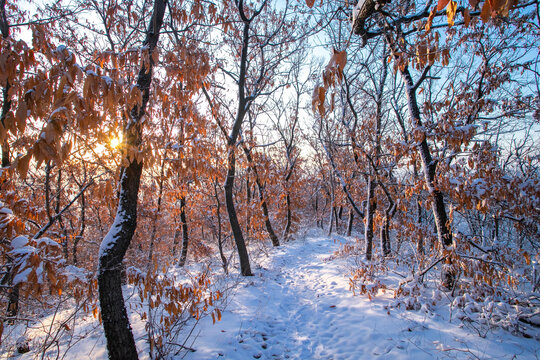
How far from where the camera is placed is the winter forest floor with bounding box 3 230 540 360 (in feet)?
9.97

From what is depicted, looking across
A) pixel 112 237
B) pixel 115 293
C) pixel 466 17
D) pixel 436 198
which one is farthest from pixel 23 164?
pixel 436 198

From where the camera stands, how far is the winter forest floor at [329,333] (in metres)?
3.04

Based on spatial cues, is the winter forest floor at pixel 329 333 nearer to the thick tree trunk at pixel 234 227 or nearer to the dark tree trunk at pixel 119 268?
the dark tree trunk at pixel 119 268

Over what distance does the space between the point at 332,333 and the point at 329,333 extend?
0.05m

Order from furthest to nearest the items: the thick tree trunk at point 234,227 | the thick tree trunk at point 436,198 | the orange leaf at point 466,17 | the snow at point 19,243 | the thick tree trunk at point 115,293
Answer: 1. the thick tree trunk at point 234,227
2. the thick tree trunk at point 436,198
3. the thick tree trunk at point 115,293
4. the snow at point 19,243
5. the orange leaf at point 466,17

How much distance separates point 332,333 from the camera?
12.8 feet

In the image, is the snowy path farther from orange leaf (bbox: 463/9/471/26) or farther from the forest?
orange leaf (bbox: 463/9/471/26)

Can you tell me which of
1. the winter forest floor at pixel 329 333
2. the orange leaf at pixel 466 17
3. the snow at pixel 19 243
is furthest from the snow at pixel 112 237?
the orange leaf at pixel 466 17

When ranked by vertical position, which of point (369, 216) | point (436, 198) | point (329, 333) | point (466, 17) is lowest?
point (329, 333)

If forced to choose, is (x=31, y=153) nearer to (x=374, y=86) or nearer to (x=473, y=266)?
(x=473, y=266)

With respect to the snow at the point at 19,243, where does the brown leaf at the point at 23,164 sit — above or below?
above

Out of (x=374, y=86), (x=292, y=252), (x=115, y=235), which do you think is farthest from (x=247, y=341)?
(x=374, y=86)

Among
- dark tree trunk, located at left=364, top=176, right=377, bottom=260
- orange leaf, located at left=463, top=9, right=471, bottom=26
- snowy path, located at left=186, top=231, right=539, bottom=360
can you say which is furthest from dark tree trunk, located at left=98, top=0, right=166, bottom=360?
dark tree trunk, located at left=364, top=176, right=377, bottom=260

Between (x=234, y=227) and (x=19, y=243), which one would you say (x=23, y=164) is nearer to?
(x=19, y=243)
